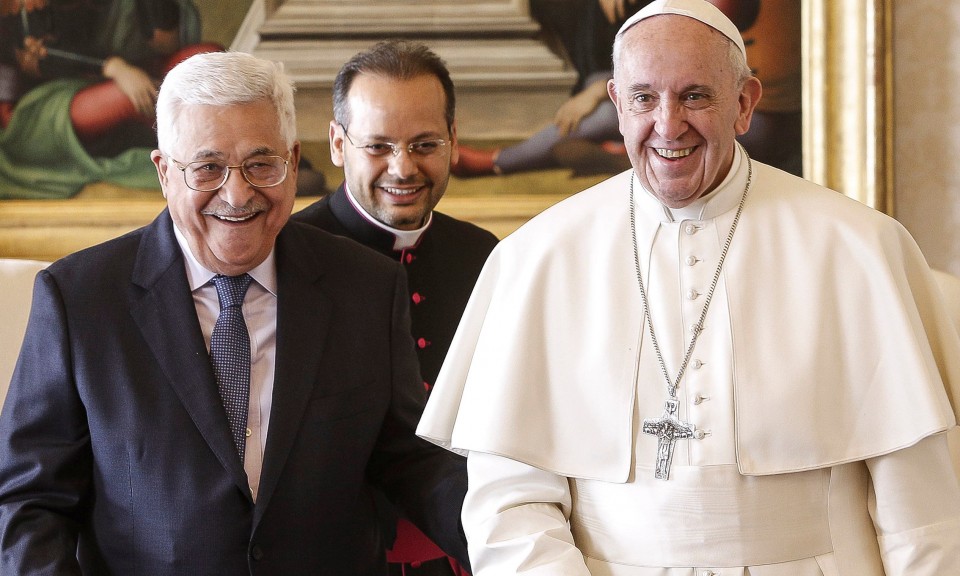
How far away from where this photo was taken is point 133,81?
144 inches

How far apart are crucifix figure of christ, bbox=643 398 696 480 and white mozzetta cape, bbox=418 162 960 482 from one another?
5cm

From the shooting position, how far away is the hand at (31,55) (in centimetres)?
362

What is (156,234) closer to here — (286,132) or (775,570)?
(286,132)

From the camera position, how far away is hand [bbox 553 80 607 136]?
3.77 m

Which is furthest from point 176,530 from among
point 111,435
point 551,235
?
point 551,235

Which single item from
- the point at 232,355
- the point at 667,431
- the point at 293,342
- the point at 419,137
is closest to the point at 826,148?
the point at 419,137

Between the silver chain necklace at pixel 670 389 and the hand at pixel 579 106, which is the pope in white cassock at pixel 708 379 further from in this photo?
the hand at pixel 579 106

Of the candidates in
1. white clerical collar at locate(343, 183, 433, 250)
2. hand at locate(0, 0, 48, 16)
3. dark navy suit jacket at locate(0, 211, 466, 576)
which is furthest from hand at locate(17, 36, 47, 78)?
dark navy suit jacket at locate(0, 211, 466, 576)

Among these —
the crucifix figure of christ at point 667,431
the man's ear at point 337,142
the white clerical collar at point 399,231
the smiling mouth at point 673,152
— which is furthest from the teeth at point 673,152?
the man's ear at point 337,142

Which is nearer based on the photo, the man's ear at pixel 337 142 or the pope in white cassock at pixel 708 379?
the pope in white cassock at pixel 708 379

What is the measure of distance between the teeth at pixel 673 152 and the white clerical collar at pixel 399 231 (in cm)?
118

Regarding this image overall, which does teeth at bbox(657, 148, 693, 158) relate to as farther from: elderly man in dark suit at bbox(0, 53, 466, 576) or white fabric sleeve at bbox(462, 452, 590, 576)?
elderly man in dark suit at bbox(0, 53, 466, 576)

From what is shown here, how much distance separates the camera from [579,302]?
6.89ft

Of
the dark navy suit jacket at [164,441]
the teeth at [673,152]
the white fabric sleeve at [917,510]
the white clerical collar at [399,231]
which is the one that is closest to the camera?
the white fabric sleeve at [917,510]
